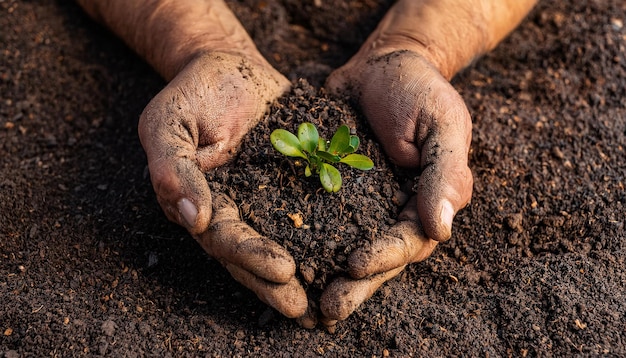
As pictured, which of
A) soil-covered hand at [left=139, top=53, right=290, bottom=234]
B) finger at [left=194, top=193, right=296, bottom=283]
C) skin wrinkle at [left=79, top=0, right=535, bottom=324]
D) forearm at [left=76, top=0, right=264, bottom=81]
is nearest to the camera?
finger at [left=194, top=193, right=296, bottom=283]

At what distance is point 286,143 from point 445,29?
1.30 m

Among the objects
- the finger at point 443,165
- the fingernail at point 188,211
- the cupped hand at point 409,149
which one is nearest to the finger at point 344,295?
the cupped hand at point 409,149

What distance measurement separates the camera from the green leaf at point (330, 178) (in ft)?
7.83

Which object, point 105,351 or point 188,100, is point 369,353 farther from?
point 188,100

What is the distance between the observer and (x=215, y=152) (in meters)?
2.57

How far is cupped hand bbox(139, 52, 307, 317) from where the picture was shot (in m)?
2.24

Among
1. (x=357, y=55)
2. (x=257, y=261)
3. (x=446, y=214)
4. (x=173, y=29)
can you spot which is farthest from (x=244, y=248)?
(x=173, y=29)

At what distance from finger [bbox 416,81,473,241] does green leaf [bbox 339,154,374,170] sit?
210mm

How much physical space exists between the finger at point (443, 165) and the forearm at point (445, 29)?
509 millimetres

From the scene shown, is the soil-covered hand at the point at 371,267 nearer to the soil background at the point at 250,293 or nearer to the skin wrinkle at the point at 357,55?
the skin wrinkle at the point at 357,55

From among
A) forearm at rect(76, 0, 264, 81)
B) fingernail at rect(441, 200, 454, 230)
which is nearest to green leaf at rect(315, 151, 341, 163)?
fingernail at rect(441, 200, 454, 230)

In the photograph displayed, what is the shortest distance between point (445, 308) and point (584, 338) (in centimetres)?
52

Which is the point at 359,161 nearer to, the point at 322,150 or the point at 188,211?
the point at 322,150

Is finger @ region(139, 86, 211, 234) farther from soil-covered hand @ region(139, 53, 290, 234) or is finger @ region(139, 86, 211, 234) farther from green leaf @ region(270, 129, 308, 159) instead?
green leaf @ region(270, 129, 308, 159)
